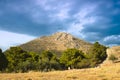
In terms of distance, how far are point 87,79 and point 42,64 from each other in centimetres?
6264

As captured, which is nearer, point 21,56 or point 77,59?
point 21,56

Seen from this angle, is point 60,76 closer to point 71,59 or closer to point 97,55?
point 97,55

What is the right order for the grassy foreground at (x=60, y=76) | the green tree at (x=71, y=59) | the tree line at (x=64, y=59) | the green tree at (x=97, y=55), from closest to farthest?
the grassy foreground at (x=60, y=76), the tree line at (x=64, y=59), the green tree at (x=97, y=55), the green tree at (x=71, y=59)

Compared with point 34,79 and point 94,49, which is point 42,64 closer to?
point 94,49

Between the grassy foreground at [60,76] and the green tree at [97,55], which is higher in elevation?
the green tree at [97,55]

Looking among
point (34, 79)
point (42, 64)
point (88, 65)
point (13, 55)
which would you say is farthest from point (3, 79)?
point (88, 65)

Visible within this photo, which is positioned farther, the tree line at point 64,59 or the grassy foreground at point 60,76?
the tree line at point 64,59

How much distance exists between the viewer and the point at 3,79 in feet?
65.9

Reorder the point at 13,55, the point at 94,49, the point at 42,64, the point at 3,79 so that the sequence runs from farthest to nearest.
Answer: the point at 94,49 < the point at 13,55 < the point at 42,64 < the point at 3,79

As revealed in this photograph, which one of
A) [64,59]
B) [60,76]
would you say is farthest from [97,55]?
[60,76]

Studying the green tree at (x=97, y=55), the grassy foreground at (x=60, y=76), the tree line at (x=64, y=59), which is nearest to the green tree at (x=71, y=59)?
the tree line at (x=64, y=59)

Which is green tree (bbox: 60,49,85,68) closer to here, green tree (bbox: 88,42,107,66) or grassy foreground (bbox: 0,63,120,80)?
green tree (bbox: 88,42,107,66)

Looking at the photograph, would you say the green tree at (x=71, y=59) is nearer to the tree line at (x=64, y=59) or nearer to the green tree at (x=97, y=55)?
the tree line at (x=64, y=59)

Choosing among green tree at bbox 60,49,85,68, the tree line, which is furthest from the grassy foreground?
green tree at bbox 60,49,85,68
